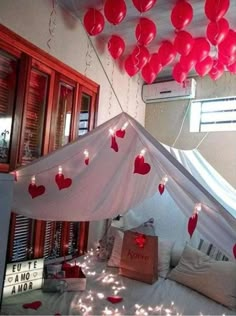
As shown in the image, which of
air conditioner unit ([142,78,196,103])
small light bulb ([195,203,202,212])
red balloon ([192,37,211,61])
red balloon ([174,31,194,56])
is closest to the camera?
small light bulb ([195,203,202,212])

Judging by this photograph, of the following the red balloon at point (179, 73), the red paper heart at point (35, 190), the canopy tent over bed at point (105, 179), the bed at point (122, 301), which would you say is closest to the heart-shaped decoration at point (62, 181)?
the canopy tent over bed at point (105, 179)

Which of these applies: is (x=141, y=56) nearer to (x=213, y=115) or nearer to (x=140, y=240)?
(x=213, y=115)

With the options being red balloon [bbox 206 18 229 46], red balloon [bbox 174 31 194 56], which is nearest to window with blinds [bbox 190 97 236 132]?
red balloon [bbox 174 31 194 56]

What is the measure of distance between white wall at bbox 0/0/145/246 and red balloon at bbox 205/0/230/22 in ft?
4.10

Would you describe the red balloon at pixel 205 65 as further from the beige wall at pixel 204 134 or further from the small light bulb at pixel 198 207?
the small light bulb at pixel 198 207

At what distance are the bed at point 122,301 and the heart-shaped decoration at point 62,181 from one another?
71 cm

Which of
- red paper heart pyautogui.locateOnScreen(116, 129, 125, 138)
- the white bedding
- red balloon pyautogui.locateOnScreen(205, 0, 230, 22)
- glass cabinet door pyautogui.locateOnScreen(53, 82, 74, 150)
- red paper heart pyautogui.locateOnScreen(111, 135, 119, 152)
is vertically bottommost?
the white bedding

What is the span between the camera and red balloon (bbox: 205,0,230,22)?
1.86 m

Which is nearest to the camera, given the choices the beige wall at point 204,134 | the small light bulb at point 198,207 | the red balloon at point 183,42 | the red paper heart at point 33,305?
the small light bulb at point 198,207

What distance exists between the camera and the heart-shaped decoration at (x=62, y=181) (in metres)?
1.96

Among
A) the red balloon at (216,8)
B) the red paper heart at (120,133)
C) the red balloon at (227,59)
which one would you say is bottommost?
the red paper heart at (120,133)

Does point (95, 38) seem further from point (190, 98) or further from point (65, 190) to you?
point (65, 190)

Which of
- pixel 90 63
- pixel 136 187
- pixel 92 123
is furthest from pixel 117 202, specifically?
pixel 90 63

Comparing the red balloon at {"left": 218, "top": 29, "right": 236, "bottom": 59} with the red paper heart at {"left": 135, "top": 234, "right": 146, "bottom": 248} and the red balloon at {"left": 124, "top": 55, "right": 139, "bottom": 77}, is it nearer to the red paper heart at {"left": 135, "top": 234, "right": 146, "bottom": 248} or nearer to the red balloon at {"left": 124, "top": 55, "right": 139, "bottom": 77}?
the red balloon at {"left": 124, "top": 55, "right": 139, "bottom": 77}
